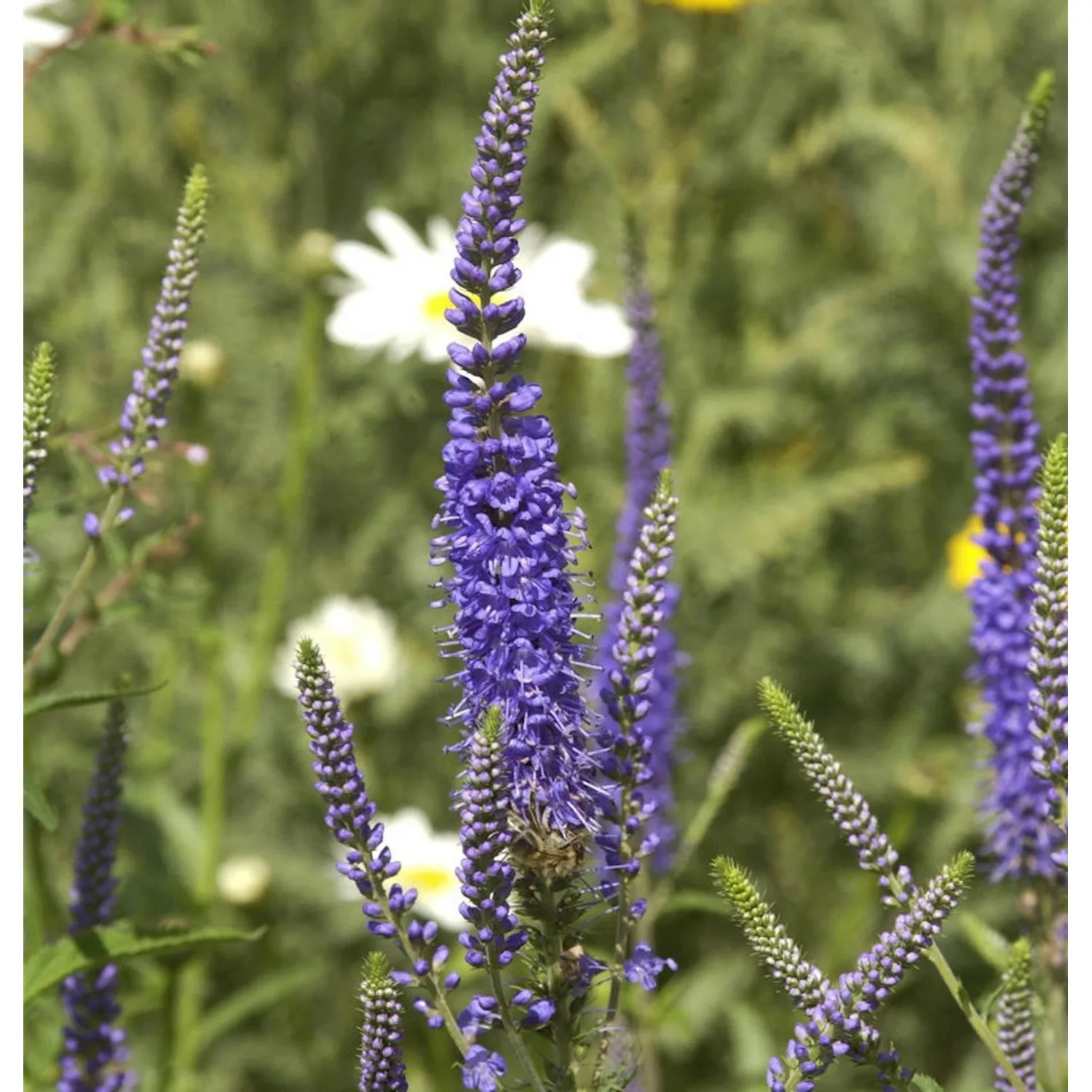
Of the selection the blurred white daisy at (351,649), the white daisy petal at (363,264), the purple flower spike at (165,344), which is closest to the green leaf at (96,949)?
the purple flower spike at (165,344)

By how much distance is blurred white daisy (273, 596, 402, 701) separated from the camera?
10.1ft

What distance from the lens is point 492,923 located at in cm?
129

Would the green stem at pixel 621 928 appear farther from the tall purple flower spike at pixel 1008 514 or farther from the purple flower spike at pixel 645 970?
the tall purple flower spike at pixel 1008 514

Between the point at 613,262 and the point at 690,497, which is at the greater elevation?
the point at 613,262

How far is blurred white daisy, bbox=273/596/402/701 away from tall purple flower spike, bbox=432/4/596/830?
1.59m

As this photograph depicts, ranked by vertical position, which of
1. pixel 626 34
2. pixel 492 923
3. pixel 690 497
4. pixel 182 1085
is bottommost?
pixel 492 923

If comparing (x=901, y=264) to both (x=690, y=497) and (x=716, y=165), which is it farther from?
(x=690, y=497)

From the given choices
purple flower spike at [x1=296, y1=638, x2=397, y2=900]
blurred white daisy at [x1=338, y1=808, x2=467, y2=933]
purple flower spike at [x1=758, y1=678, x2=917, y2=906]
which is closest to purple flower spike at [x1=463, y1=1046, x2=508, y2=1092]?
purple flower spike at [x1=296, y1=638, x2=397, y2=900]

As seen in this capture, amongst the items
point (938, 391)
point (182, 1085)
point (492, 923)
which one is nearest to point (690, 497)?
point (938, 391)

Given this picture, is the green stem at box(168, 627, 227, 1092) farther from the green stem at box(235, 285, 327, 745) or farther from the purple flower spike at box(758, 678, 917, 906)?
the purple flower spike at box(758, 678, 917, 906)

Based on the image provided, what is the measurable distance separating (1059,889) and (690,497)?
1818 mm

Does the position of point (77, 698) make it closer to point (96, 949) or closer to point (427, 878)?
point (96, 949)

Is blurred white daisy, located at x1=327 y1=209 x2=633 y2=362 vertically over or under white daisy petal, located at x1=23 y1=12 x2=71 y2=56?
over

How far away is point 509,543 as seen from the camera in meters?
1.35
